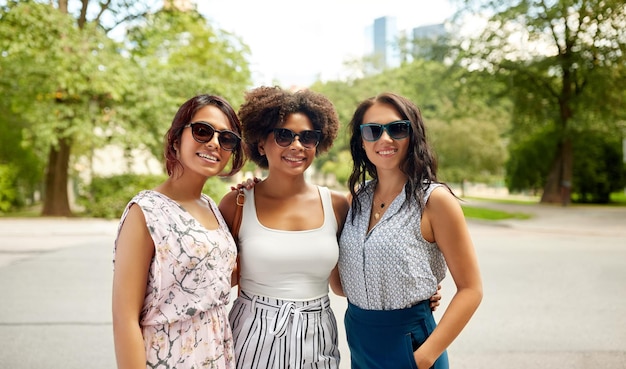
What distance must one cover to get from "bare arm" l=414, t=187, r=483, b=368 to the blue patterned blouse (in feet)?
0.28

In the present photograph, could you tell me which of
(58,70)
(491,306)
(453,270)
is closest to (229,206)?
(453,270)

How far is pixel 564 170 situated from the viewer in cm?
2386

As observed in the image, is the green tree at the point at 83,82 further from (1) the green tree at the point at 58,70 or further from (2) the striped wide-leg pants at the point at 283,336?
(2) the striped wide-leg pants at the point at 283,336

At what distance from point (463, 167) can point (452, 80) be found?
10.5 metres

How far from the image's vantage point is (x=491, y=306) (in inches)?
253

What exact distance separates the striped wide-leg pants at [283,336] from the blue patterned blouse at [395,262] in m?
0.24

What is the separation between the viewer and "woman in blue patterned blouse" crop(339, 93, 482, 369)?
2213mm

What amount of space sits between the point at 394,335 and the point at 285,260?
1.92ft

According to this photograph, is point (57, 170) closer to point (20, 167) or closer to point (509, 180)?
point (20, 167)

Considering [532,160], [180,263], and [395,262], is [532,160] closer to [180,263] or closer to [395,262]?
[395,262]

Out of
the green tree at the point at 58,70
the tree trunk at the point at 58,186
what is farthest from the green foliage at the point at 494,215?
the tree trunk at the point at 58,186

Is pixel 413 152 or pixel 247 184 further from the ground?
pixel 413 152

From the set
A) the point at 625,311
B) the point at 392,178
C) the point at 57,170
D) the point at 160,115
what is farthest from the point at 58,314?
the point at 57,170

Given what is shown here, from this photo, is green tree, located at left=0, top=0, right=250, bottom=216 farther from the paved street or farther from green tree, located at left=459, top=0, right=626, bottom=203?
green tree, located at left=459, top=0, right=626, bottom=203
